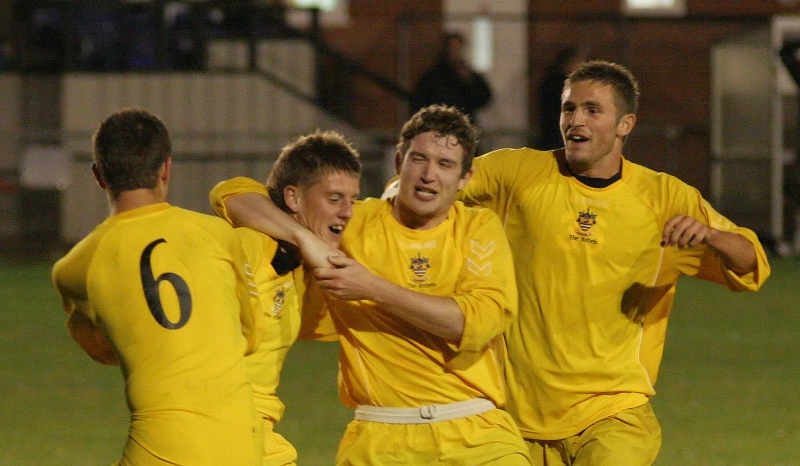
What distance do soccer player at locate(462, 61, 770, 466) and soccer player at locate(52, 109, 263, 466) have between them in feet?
5.41

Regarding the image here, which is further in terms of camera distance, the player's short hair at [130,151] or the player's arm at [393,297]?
the player's arm at [393,297]

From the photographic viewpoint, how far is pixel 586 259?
5.52 m

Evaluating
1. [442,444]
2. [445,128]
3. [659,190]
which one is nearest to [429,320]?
[442,444]

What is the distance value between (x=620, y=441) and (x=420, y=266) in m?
1.09

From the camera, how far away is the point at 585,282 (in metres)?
5.52

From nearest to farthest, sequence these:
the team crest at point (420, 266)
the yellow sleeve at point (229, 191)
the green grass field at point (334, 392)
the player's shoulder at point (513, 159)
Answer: the team crest at point (420, 266) → the yellow sleeve at point (229, 191) → the player's shoulder at point (513, 159) → the green grass field at point (334, 392)

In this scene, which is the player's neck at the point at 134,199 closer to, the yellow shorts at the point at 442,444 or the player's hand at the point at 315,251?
the player's hand at the point at 315,251

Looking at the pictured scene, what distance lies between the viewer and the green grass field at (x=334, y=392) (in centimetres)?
805

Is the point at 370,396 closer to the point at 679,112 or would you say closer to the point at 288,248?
the point at 288,248

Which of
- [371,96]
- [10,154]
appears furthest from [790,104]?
[10,154]

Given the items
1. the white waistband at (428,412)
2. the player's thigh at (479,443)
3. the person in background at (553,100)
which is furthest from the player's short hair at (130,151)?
the person in background at (553,100)

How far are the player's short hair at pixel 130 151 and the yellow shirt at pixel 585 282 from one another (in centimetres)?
181

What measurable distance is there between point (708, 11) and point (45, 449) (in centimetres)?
1630

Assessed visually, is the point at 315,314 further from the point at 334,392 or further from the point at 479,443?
the point at 334,392
